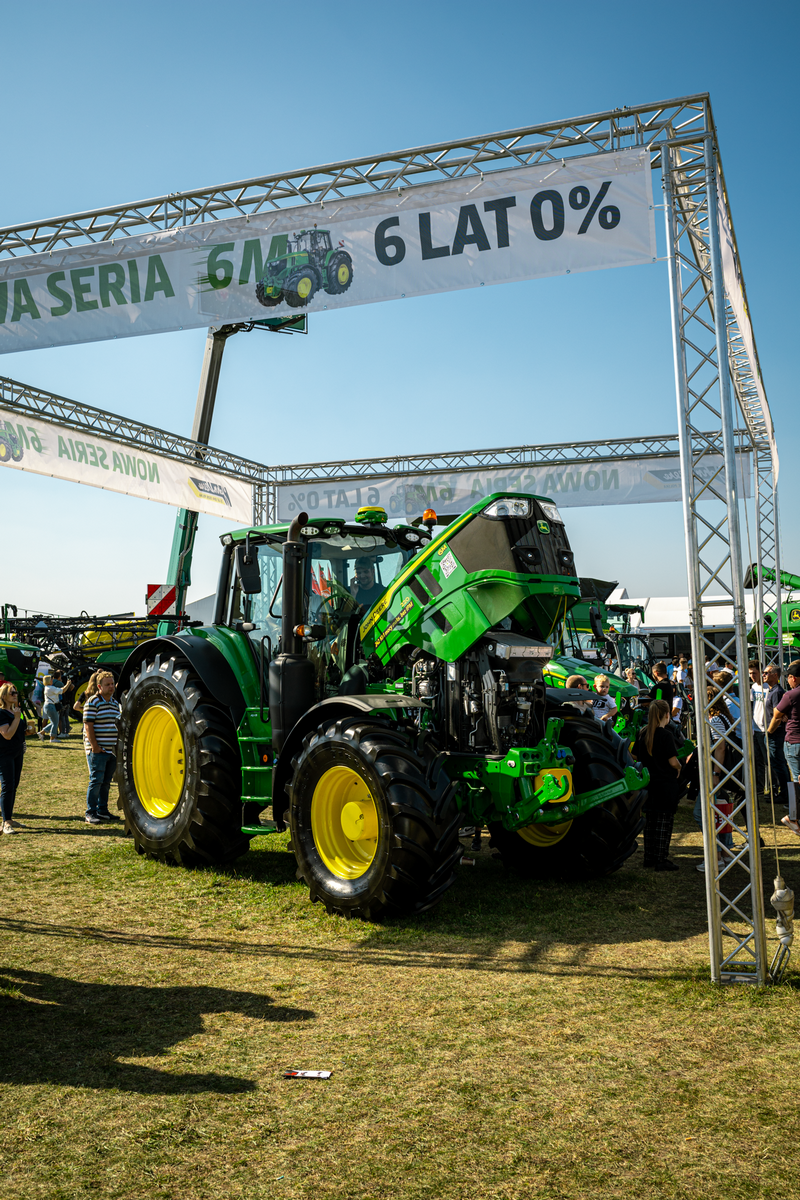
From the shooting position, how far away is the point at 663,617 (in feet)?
115

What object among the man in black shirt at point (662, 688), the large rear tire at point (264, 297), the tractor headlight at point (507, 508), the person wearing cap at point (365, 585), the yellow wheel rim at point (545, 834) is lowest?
the yellow wheel rim at point (545, 834)

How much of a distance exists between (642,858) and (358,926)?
11.1 feet

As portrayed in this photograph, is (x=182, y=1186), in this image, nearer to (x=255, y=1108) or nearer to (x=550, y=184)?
(x=255, y=1108)

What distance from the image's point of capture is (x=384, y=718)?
602 centimetres

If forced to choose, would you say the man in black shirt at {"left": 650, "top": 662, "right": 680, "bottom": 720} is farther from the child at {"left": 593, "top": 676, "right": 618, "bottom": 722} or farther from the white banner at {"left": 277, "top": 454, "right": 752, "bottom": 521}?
the white banner at {"left": 277, "top": 454, "right": 752, "bottom": 521}

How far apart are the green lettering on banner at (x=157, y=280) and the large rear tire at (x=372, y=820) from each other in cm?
387

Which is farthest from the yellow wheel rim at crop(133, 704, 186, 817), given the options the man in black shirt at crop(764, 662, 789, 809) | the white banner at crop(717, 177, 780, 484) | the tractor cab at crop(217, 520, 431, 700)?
the man in black shirt at crop(764, 662, 789, 809)

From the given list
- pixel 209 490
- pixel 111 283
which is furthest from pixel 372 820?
pixel 209 490

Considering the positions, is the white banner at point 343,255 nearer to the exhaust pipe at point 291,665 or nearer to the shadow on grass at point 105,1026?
the exhaust pipe at point 291,665

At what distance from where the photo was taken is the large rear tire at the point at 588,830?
6.54 metres

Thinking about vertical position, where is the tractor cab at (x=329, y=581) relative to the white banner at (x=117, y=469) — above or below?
below

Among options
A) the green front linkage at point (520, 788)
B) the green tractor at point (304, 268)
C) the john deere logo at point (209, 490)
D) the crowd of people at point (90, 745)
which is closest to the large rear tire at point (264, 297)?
the green tractor at point (304, 268)

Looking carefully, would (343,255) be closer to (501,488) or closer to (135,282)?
(135,282)

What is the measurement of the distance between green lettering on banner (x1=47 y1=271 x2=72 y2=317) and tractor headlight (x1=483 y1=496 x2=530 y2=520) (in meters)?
4.19
